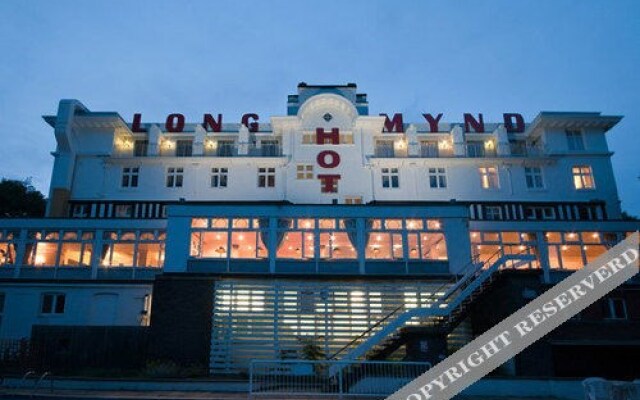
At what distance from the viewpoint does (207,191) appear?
3375cm

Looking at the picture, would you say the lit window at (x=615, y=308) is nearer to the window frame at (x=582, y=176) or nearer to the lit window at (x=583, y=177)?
the window frame at (x=582, y=176)

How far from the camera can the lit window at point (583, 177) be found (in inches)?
1345

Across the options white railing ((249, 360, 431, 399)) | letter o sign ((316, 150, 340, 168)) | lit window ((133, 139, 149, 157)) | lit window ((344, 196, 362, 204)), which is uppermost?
lit window ((133, 139, 149, 157))

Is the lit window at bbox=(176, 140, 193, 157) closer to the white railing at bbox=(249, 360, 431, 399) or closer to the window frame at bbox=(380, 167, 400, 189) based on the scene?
the window frame at bbox=(380, 167, 400, 189)

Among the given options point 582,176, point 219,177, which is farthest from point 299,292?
point 582,176

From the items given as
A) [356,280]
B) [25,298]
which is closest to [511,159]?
[356,280]

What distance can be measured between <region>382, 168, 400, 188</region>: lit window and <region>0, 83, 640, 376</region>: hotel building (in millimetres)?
101

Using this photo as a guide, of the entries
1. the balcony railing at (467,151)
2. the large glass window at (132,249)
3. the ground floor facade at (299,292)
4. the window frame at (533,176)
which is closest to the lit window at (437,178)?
the balcony railing at (467,151)

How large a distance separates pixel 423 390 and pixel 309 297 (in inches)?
433

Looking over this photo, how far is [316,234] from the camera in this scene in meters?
22.0

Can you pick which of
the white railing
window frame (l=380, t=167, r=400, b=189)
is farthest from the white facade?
the white railing

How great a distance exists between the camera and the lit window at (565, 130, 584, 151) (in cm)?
3519

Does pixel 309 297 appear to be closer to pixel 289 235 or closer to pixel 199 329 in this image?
pixel 289 235

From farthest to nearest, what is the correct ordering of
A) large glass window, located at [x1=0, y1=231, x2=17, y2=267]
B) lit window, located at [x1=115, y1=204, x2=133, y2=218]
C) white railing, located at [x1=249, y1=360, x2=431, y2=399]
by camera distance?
lit window, located at [x1=115, y1=204, x2=133, y2=218], large glass window, located at [x1=0, y1=231, x2=17, y2=267], white railing, located at [x1=249, y1=360, x2=431, y2=399]
